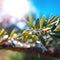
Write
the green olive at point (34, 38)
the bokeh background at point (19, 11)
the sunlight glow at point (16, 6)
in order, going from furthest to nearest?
the sunlight glow at point (16, 6)
the bokeh background at point (19, 11)
the green olive at point (34, 38)

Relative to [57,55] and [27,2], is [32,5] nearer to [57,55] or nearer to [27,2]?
[27,2]

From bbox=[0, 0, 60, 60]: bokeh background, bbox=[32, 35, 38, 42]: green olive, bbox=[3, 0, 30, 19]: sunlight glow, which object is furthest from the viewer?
bbox=[3, 0, 30, 19]: sunlight glow

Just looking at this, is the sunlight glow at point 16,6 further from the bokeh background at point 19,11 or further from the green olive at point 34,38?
the green olive at point 34,38


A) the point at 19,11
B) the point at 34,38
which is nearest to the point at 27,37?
the point at 34,38

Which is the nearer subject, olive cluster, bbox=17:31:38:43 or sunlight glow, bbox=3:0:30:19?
olive cluster, bbox=17:31:38:43

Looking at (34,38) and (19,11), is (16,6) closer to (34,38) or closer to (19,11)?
(19,11)

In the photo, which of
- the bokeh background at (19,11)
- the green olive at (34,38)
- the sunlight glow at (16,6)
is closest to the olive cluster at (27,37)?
the green olive at (34,38)

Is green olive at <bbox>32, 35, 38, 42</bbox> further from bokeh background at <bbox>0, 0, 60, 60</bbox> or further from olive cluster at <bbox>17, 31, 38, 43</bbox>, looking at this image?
bokeh background at <bbox>0, 0, 60, 60</bbox>

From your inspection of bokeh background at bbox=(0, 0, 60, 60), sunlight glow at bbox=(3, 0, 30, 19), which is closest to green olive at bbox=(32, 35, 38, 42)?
bokeh background at bbox=(0, 0, 60, 60)

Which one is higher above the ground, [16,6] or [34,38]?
[16,6]

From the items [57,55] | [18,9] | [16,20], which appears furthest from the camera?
[18,9]

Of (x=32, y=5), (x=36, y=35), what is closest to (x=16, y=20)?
(x=32, y=5)
